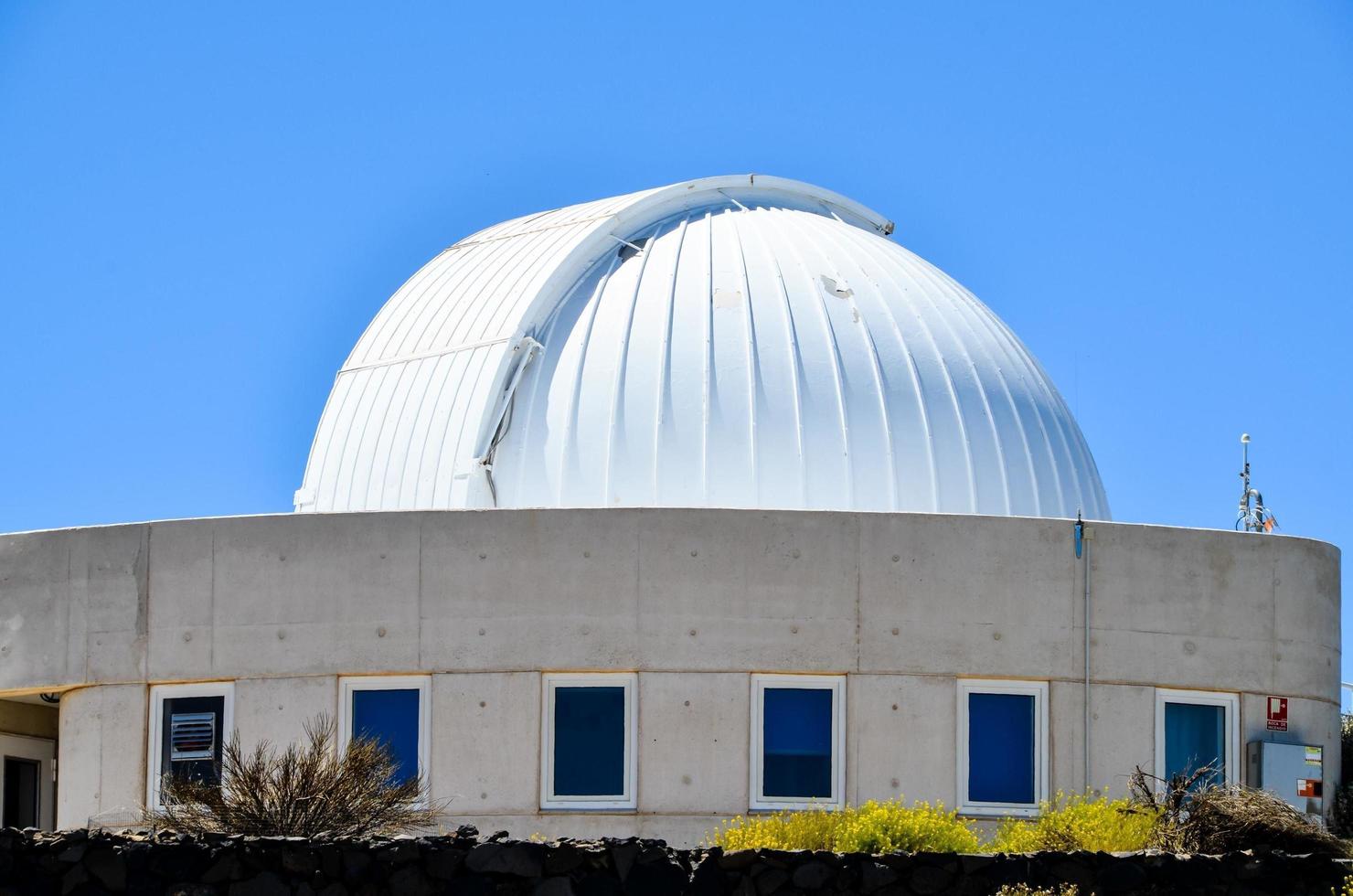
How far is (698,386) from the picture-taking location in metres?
21.8

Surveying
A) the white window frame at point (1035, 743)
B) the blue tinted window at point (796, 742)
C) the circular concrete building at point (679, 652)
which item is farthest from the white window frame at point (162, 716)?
the white window frame at point (1035, 743)

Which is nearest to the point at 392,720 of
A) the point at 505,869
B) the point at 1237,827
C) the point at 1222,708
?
the point at 505,869

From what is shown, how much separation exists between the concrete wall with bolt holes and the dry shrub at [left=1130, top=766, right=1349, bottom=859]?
2071mm

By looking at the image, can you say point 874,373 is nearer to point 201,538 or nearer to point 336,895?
point 201,538

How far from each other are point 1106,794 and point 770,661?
3.35 meters

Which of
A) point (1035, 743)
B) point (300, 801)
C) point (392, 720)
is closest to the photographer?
point (300, 801)

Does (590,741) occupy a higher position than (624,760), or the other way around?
(590,741)

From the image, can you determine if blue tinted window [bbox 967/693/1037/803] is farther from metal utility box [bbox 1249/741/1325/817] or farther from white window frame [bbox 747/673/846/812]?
metal utility box [bbox 1249/741/1325/817]

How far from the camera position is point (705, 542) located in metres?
18.3

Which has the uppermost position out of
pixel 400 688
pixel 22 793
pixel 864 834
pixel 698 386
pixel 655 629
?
pixel 698 386

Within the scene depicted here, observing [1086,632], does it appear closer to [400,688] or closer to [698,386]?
[698,386]

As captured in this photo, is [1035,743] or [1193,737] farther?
[1193,737]

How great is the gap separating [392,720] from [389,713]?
7cm

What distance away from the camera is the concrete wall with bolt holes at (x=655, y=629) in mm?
18078
